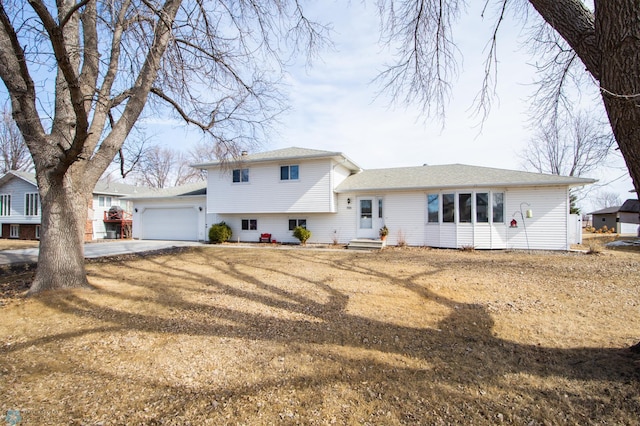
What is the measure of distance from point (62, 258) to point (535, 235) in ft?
53.6

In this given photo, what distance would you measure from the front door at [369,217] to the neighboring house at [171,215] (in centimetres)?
975

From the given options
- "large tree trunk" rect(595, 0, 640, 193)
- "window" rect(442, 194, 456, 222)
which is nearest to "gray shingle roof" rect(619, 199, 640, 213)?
"window" rect(442, 194, 456, 222)

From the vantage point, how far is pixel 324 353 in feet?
11.8

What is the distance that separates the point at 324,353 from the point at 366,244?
36.7 feet

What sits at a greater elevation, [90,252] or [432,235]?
[432,235]

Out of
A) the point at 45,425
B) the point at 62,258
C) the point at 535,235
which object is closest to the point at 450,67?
the point at 45,425

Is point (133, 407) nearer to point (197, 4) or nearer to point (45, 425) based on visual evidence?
point (45, 425)

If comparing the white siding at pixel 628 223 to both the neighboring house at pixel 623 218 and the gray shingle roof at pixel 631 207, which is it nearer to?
the neighboring house at pixel 623 218

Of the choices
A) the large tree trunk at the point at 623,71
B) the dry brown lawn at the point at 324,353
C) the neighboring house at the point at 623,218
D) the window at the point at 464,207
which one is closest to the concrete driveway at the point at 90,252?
the dry brown lawn at the point at 324,353

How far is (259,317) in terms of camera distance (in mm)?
4824

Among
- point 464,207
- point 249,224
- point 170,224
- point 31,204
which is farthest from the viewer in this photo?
point 31,204

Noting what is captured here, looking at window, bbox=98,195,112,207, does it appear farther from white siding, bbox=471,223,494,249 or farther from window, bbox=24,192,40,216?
white siding, bbox=471,223,494,249

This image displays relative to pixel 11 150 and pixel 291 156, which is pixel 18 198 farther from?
pixel 291 156

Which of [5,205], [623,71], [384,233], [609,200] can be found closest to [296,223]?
[384,233]
